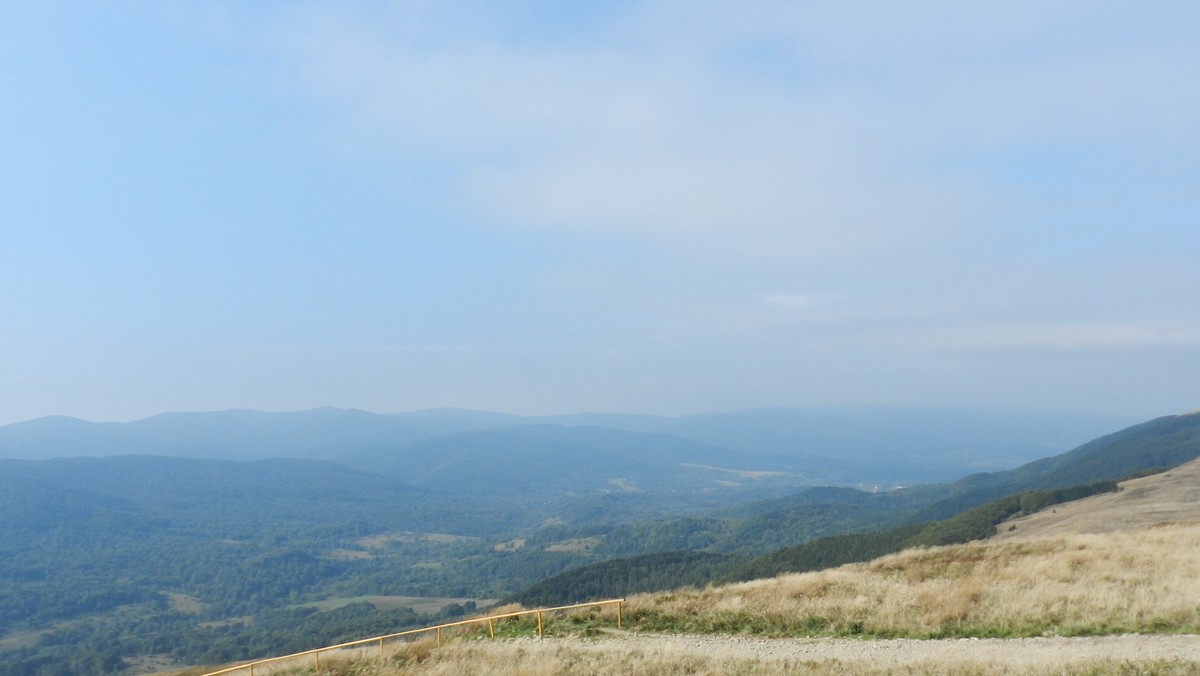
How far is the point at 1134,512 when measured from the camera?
167 ft

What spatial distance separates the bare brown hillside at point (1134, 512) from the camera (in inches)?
1797

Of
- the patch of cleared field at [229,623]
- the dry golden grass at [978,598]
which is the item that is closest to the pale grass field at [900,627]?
the dry golden grass at [978,598]

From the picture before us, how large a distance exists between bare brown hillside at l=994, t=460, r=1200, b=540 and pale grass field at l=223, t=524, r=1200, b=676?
69.8 ft

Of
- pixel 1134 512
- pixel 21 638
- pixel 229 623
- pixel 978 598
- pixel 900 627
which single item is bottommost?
pixel 229 623

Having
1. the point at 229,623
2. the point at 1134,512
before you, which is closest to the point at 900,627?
the point at 1134,512

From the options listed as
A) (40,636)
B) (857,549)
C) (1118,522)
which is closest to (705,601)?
(1118,522)

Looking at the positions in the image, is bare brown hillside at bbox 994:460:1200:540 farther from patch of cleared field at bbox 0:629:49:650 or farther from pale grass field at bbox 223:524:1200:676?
patch of cleared field at bbox 0:629:49:650

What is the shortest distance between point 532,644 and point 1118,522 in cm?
4569

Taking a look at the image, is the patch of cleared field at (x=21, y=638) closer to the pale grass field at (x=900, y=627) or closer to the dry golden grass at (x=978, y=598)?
the pale grass field at (x=900, y=627)

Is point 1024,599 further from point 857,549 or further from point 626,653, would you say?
point 857,549

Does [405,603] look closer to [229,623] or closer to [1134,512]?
[229,623]

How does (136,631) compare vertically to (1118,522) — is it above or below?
below

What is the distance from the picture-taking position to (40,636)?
18212 centimetres

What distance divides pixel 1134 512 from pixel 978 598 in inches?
1645
